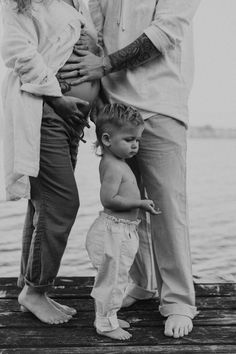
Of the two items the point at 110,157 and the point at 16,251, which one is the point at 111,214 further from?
the point at 16,251

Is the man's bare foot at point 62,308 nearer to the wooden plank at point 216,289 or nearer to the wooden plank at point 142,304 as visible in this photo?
the wooden plank at point 142,304

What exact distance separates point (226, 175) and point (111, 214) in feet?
27.6

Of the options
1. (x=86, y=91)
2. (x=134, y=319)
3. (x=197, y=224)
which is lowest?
(x=197, y=224)

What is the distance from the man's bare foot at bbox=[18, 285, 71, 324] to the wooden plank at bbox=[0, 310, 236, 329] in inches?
1.1

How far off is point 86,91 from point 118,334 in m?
0.98

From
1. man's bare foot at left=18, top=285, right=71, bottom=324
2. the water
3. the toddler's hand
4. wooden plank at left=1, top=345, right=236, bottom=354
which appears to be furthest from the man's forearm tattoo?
the water

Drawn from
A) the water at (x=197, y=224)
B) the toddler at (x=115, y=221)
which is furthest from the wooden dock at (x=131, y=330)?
the water at (x=197, y=224)

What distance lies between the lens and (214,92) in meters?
15.3

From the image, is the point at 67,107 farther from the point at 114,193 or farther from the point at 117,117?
the point at 114,193

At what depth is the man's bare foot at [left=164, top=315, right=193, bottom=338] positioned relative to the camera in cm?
270

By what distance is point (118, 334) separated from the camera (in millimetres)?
2668

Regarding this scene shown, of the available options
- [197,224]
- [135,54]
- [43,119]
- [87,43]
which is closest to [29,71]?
[43,119]

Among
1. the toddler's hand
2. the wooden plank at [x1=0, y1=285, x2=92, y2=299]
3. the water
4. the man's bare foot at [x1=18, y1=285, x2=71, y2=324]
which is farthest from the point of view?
the water

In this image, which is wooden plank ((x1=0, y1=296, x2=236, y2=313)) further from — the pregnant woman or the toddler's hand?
the toddler's hand
